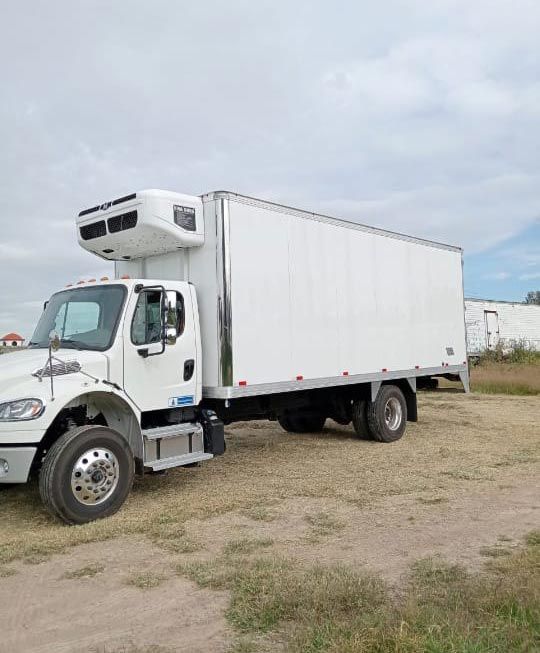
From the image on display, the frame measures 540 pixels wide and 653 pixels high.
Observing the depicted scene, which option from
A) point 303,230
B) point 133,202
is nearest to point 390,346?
point 303,230

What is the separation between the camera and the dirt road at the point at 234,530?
387 centimetres

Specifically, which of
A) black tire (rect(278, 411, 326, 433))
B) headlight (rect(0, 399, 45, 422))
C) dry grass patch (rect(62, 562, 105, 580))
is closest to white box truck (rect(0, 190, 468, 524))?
headlight (rect(0, 399, 45, 422))

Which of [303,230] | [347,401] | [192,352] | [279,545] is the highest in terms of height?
[303,230]

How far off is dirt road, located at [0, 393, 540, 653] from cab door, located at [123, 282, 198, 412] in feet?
3.90

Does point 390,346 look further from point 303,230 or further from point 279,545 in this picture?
point 279,545

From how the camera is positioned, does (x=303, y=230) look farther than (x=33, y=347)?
Yes

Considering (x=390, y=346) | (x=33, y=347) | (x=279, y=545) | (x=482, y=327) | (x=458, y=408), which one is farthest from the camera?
(x=482, y=327)

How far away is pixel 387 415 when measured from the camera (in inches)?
422

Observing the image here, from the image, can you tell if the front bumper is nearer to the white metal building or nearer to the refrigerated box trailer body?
the refrigerated box trailer body

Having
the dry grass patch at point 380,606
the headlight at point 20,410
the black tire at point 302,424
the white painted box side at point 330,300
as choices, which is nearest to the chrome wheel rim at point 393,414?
the white painted box side at point 330,300

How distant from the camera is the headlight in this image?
227 inches

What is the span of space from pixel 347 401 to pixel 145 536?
5.66 m

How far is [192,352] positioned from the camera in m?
7.39

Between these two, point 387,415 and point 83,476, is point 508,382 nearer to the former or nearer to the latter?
point 387,415
